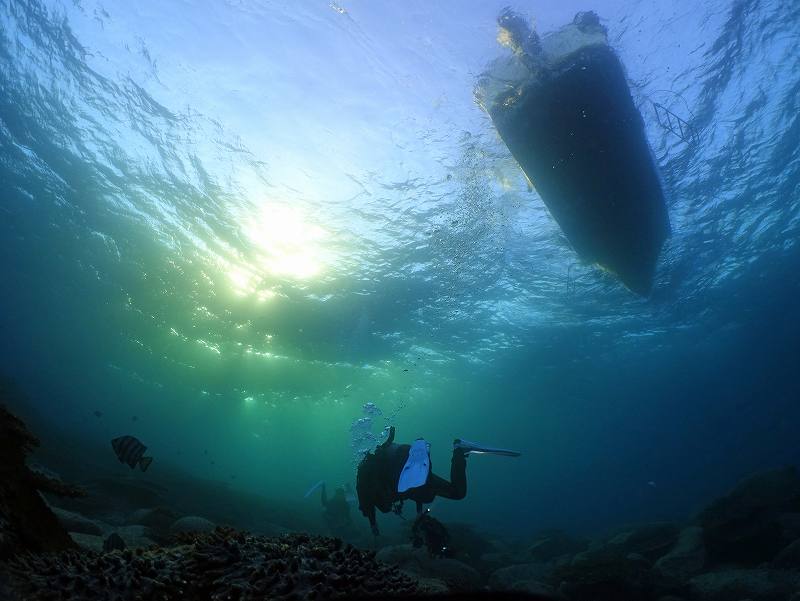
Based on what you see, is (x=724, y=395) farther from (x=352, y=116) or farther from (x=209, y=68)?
(x=209, y=68)

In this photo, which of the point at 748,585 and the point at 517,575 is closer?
the point at 748,585

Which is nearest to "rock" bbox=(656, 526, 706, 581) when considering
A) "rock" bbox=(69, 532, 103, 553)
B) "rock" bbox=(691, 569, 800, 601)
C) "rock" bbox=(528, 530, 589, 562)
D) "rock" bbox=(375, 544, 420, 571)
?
"rock" bbox=(691, 569, 800, 601)

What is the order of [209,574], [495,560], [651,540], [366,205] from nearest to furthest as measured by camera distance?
1. [209,574]
2. [651,540]
3. [495,560]
4. [366,205]

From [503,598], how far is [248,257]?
2053cm

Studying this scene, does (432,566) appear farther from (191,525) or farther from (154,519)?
(154,519)

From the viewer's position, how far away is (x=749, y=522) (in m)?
11.6

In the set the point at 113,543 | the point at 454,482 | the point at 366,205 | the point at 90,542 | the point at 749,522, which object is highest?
the point at 366,205

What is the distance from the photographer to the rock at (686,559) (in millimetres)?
11219

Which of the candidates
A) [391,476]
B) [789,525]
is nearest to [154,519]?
[391,476]

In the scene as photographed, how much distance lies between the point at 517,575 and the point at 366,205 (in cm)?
1237

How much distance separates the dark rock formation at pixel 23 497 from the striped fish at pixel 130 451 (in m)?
5.02

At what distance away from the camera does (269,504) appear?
26000 mm

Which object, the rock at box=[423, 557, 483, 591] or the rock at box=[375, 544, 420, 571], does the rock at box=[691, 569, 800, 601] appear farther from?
the rock at box=[375, 544, 420, 571]

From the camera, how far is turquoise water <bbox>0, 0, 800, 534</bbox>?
1044 cm
